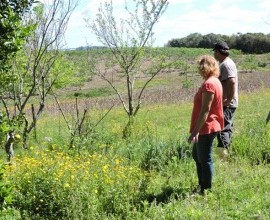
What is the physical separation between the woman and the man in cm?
119

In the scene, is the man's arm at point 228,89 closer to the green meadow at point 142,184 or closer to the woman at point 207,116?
the green meadow at point 142,184

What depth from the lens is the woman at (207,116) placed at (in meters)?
5.27

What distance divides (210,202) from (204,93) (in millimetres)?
1333

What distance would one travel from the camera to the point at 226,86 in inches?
266

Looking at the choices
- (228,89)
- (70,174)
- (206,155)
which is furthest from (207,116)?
(70,174)

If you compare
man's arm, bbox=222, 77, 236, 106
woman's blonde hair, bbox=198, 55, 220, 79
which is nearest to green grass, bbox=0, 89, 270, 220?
man's arm, bbox=222, 77, 236, 106

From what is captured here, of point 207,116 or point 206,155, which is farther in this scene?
point 206,155

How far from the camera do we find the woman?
5270 mm

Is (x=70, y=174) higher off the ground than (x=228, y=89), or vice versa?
(x=228, y=89)

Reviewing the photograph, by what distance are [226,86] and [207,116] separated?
5.26 ft

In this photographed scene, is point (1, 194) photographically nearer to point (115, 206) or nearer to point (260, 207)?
point (115, 206)

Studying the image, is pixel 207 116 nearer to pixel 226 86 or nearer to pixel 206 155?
pixel 206 155

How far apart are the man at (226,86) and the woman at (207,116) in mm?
1188

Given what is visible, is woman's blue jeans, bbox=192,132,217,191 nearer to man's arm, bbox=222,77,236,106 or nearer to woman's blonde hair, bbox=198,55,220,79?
woman's blonde hair, bbox=198,55,220,79
